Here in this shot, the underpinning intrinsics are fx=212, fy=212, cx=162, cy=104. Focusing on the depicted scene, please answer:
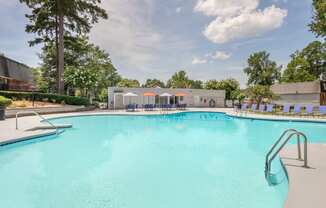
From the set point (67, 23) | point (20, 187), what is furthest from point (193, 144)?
point (67, 23)

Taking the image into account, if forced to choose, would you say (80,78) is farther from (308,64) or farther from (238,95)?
(308,64)

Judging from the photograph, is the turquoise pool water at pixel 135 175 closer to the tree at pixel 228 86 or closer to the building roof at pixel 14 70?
the building roof at pixel 14 70

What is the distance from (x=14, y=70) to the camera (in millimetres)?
25938

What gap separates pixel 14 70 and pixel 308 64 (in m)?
42.2

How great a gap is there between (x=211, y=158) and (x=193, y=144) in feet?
6.41

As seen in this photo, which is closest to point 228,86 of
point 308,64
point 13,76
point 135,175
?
point 308,64

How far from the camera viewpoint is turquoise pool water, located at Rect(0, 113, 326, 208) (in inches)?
154

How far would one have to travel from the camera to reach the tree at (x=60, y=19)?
20953 mm

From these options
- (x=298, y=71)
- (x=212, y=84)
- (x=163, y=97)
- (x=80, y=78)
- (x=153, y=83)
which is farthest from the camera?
(x=153, y=83)

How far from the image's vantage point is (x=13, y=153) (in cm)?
687

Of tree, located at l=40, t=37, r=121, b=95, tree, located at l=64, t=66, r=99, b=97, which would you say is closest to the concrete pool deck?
tree, located at l=64, t=66, r=99, b=97

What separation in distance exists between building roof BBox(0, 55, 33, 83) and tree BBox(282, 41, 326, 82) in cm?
3952

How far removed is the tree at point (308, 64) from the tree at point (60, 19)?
29.9m

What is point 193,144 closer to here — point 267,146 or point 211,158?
point 211,158
